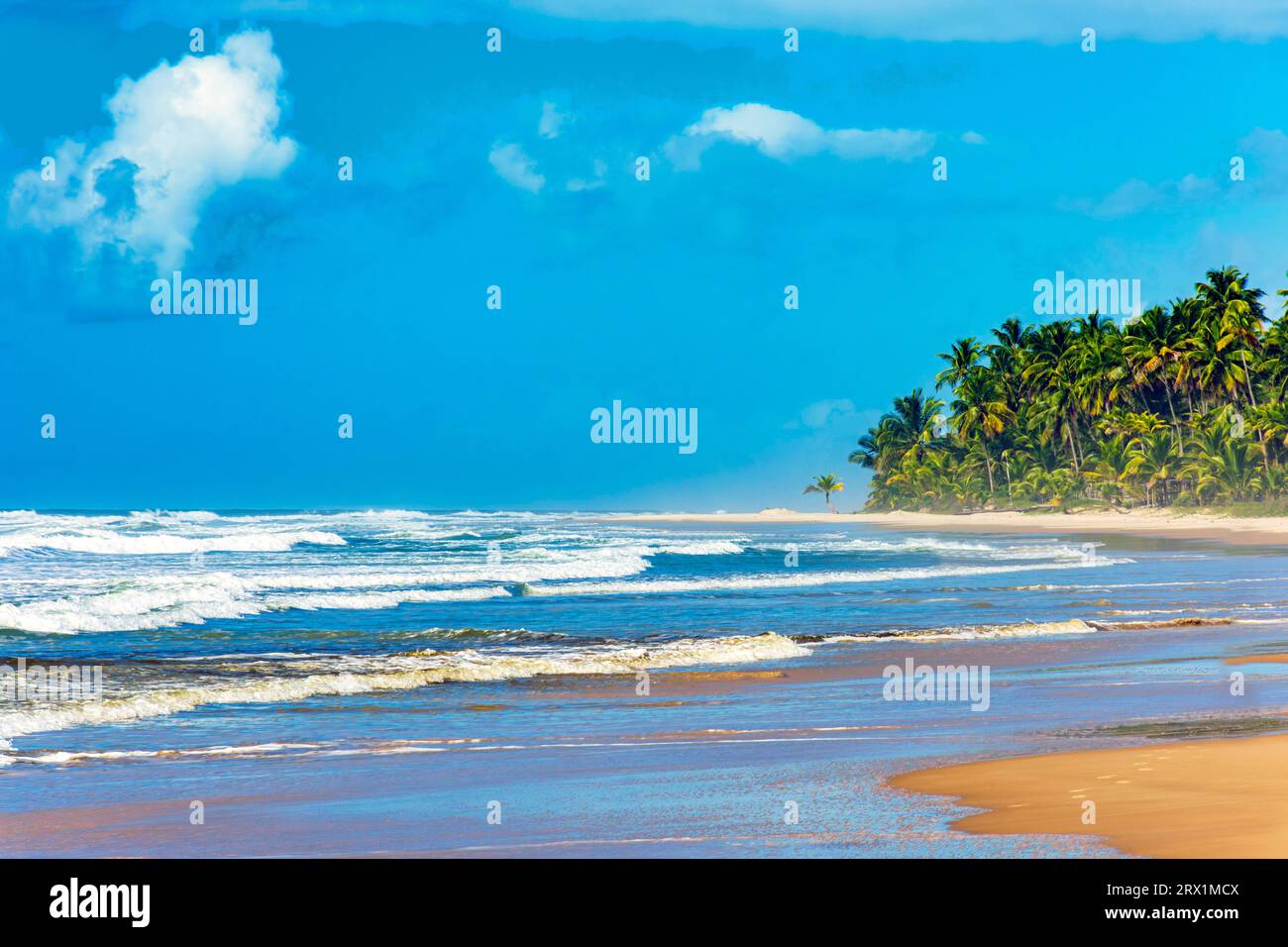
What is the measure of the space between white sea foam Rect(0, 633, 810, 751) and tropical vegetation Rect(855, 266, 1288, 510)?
49504mm

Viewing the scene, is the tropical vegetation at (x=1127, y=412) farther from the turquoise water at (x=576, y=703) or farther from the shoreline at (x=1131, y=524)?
the turquoise water at (x=576, y=703)

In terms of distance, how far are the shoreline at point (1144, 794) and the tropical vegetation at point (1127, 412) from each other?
55732mm

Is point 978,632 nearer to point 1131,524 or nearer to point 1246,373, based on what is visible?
point 1131,524

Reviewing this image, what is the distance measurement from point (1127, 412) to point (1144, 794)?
69.8m

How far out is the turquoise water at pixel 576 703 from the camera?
7.59 meters

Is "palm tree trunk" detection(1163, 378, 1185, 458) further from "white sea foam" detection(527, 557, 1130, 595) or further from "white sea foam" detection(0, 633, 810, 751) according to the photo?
"white sea foam" detection(0, 633, 810, 751)

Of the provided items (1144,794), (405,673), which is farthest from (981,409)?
(1144,794)

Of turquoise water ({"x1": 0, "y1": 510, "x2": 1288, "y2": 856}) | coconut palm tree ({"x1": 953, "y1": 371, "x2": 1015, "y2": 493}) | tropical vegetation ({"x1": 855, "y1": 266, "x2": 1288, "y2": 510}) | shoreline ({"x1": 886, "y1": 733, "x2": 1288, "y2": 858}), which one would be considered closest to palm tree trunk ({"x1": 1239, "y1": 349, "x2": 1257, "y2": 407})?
tropical vegetation ({"x1": 855, "y1": 266, "x2": 1288, "y2": 510})

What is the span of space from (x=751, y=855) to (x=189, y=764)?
17.5ft

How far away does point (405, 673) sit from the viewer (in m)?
15.6

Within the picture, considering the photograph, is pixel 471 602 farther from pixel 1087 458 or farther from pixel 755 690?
pixel 1087 458

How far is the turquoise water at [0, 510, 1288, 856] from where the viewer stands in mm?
7590

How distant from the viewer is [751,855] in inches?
259
